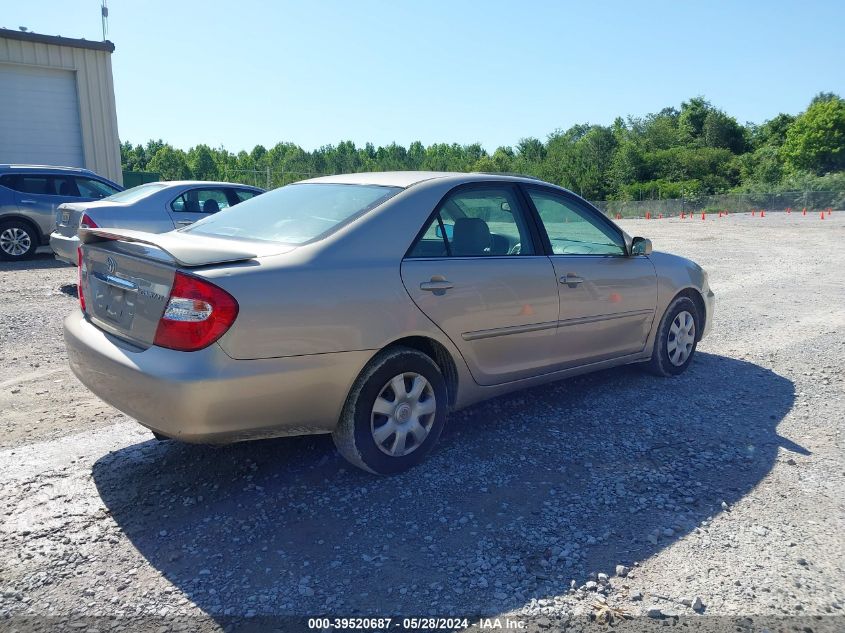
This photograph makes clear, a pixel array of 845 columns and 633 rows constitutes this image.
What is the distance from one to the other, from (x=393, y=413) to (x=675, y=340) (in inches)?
117

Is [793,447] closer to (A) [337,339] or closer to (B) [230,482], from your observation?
(A) [337,339]

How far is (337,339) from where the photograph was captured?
325 centimetres

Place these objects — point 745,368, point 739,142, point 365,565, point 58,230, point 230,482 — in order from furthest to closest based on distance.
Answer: point 739,142
point 58,230
point 745,368
point 230,482
point 365,565

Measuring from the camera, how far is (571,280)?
445 centimetres

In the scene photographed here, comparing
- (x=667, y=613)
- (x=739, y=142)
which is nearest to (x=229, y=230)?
(x=667, y=613)

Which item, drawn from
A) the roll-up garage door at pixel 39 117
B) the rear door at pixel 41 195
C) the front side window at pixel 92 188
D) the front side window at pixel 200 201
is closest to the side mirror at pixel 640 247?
the front side window at pixel 200 201

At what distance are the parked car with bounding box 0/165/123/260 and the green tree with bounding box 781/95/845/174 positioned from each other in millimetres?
78963

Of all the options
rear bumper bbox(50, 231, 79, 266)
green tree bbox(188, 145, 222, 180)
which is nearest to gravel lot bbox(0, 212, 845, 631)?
rear bumper bbox(50, 231, 79, 266)

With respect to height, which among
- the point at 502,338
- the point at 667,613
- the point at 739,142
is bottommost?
the point at 667,613

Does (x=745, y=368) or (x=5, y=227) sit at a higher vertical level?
(x=5, y=227)

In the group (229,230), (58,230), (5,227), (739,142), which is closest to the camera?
(229,230)

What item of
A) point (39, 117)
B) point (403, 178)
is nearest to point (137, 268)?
point (403, 178)

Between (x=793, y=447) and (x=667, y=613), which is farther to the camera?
(x=793, y=447)

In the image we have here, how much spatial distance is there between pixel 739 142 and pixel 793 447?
9782 centimetres
